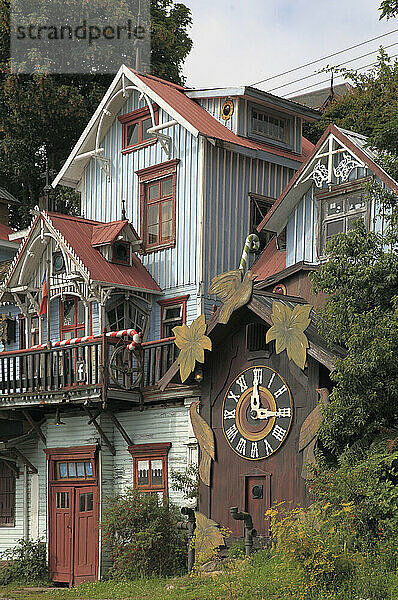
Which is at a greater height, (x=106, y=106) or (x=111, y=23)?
(x=111, y=23)

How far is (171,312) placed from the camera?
86.1 feet

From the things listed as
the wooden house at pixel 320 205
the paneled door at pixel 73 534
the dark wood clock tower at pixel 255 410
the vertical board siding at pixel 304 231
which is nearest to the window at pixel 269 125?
the wooden house at pixel 320 205

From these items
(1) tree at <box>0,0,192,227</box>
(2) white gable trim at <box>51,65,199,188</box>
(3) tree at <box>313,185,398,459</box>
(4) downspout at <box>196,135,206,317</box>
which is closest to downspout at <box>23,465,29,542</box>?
(4) downspout at <box>196,135,206,317</box>

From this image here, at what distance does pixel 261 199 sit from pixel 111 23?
14.4 metres

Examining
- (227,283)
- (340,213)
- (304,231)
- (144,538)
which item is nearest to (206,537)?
(144,538)

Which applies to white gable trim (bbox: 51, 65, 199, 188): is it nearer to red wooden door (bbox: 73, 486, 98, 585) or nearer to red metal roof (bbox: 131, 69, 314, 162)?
red metal roof (bbox: 131, 69, 314, 162)

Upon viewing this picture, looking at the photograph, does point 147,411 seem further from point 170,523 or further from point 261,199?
point 261,199

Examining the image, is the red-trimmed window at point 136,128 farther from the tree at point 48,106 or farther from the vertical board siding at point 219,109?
the tree at point 48,106

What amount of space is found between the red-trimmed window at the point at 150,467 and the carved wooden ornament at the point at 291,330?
185 inches

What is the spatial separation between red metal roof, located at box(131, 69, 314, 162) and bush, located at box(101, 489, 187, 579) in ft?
31.9

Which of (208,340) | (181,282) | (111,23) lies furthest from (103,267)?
(111,23)

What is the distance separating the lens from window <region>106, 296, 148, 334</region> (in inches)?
1013

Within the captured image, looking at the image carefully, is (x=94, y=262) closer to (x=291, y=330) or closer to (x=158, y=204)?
(x=158, y=204)

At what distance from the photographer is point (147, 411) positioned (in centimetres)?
2344
